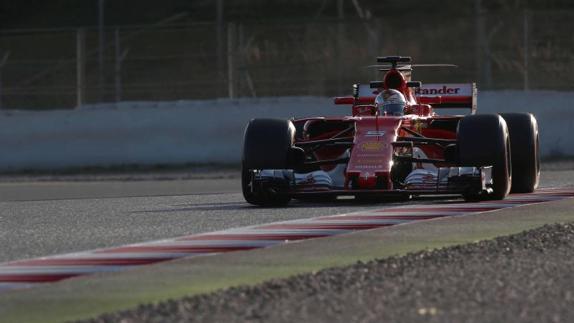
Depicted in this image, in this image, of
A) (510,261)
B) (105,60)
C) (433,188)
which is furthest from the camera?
(105,60)

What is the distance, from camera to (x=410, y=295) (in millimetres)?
7711

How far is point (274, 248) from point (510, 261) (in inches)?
66.4

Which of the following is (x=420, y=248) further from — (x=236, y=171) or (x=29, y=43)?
(x=29, y=43)

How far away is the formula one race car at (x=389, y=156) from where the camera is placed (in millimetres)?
13828

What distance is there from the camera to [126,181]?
21.3m

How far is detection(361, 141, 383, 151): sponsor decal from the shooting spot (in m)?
14.1

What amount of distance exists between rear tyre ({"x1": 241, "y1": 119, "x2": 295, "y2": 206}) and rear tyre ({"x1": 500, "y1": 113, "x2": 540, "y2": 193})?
229 cm

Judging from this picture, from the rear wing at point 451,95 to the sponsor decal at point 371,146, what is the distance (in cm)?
291

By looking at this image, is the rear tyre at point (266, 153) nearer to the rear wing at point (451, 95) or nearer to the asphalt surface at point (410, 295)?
the rear wing at point (451, 95)

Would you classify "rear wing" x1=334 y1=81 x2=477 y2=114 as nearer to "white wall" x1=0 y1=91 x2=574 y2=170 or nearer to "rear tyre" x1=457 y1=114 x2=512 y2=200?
"rear tyre" x1=457 y1=114 x2=512 y2=200

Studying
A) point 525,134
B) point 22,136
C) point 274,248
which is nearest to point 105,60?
point 22,136

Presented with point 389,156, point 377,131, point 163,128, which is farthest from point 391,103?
point 163,128

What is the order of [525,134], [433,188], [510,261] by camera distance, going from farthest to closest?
1. [525,134]
2. [433,188]
3. [510,261]

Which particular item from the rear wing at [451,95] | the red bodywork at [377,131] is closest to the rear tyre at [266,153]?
the red bodywork at [377,131]
